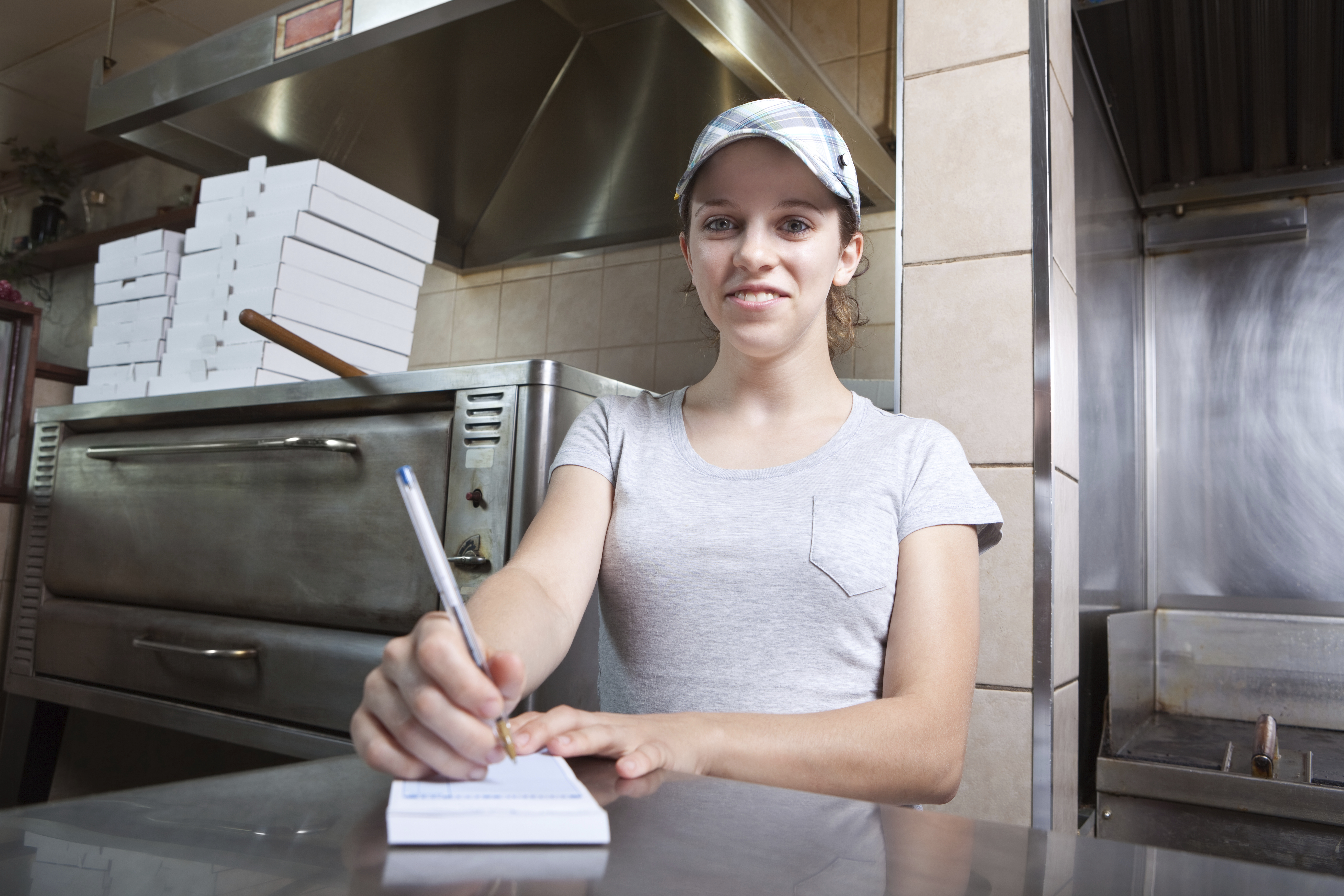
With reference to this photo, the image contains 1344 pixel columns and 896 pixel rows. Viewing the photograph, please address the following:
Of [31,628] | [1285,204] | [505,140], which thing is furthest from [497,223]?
[1285,204]

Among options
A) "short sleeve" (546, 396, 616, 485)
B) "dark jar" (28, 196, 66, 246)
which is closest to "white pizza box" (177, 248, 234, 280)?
"short sleeve" (546, 396, 616, 485)

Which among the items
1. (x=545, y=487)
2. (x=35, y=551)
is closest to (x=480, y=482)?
(x=545, y=487)

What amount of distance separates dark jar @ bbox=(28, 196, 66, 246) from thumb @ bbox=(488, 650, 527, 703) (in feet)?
14.6

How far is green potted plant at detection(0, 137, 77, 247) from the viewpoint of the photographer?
3850 millimetres

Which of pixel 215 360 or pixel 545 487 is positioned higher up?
pixel 215 360

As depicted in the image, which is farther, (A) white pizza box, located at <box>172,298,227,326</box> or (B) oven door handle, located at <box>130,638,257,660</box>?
(A) white pizza box, located at <box>172,298,227,326</box>

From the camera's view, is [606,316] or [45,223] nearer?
[606,316]

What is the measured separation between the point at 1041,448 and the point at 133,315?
73.8 inches

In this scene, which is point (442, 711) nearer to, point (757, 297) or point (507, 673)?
point (507, 673)

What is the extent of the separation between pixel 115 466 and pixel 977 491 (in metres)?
1.54

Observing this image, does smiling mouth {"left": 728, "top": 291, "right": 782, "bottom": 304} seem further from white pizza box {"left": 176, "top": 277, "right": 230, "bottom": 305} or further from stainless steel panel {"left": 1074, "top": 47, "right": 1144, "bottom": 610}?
white pizza box {"left": 176, "top": 277, "right": 230, "bottom": 305}

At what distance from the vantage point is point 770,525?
0.88 metres

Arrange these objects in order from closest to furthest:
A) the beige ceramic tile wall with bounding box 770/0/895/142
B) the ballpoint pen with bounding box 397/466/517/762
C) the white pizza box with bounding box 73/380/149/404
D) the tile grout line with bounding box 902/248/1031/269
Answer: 1. the ballpoint pen with bounding box 397/466/517/762
2. the tile grout line with bounding box 902/248/1031/269
3. the white pizza box with bounding box 73/380/149/404
4. the beige ceramic tile wall with bounding box 770/0/895/142

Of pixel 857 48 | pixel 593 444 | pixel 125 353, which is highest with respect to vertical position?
pixel 857 48
